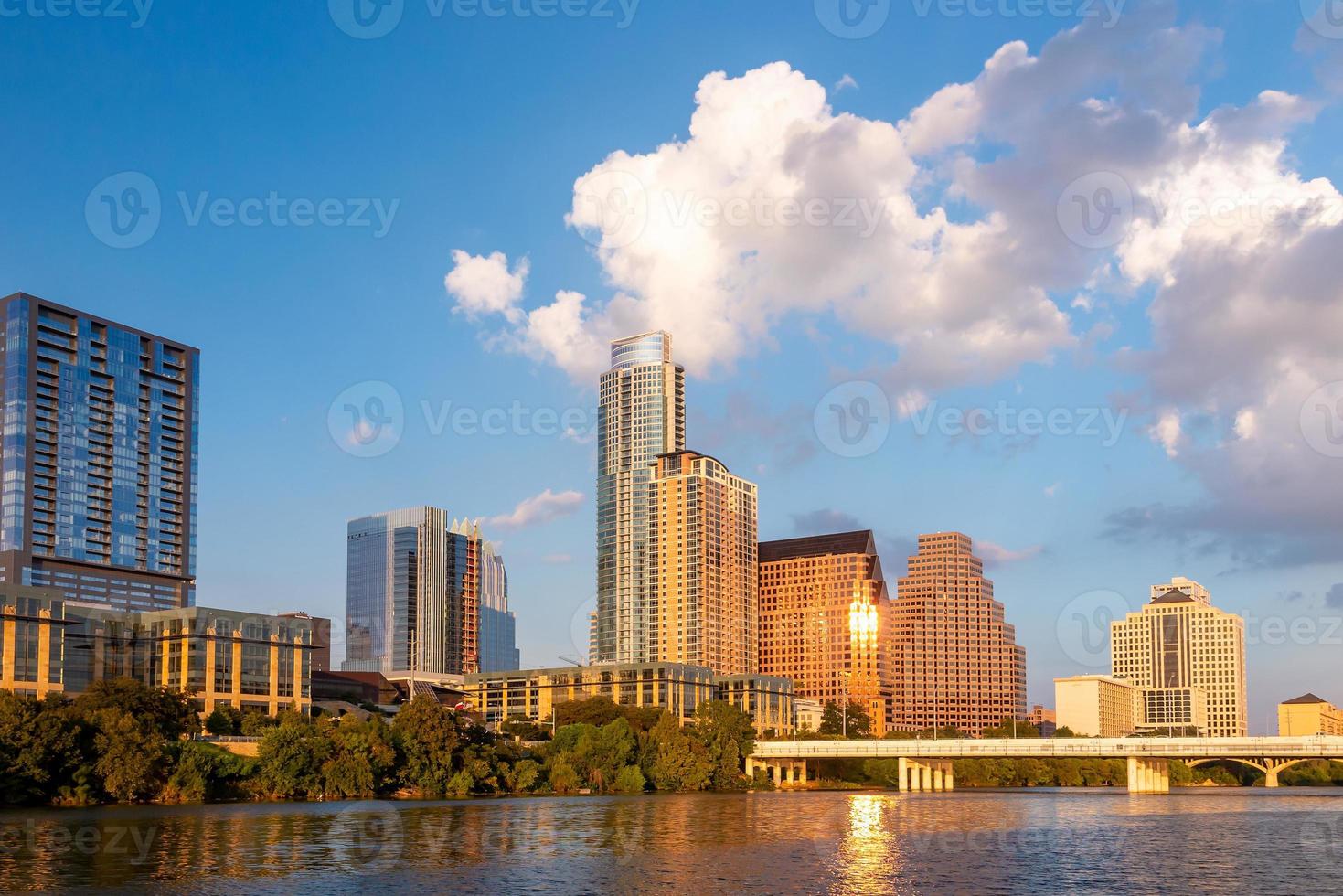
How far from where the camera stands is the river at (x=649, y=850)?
3177 inches

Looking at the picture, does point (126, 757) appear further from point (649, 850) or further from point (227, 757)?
point (649, 850)

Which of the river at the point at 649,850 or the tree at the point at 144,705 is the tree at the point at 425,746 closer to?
the river at the point at 649,850

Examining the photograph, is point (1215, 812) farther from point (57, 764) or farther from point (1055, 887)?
point (57, 764)

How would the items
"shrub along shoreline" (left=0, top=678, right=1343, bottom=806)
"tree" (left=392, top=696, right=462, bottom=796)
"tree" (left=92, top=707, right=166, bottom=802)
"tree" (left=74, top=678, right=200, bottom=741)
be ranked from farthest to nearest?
"tree" (left=392, top=696, right=462, bottom=796) → "tree" (left=74, top=678, right=200, bottom=741) → "tree" (left=92, top=707, right=166, bottom=802) → "shrub along shoreline" (left=0, top=678, right=1343, bottom=806)

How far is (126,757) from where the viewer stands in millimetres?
140000

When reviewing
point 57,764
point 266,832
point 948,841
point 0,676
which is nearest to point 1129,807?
point 948,841

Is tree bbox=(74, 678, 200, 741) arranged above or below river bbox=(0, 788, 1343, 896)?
above

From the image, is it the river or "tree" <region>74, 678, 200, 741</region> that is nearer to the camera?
the river

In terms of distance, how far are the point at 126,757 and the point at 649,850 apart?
67260mm

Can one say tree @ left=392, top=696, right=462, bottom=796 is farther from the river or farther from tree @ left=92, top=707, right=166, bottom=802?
tree @ left=92, top=707, right=166, bottom=802

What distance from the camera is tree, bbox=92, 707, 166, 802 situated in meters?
139

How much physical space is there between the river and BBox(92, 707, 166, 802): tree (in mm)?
8230

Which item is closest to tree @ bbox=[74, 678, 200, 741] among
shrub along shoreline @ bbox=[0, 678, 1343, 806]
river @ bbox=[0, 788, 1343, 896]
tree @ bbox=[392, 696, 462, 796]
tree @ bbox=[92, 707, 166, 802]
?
shrub along shoreline @ bbox=[0, 678, 1343, 806]

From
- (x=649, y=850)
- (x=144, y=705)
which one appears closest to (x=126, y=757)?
(x=144, y=705)
